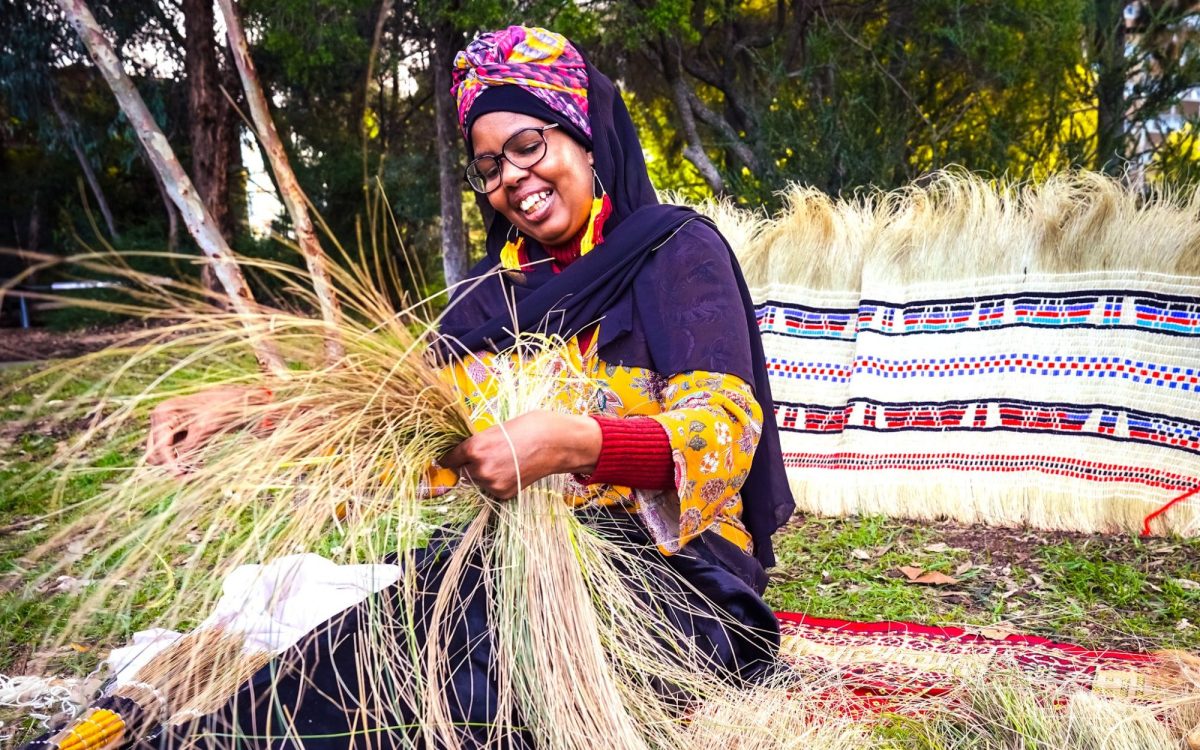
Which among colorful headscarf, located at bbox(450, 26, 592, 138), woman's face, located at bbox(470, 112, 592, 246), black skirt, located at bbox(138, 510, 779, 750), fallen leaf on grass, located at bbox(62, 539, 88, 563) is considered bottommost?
black skirt, located at bbox(138, 510, 779, 750)

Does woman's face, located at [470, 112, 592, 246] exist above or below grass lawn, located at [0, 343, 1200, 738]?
above

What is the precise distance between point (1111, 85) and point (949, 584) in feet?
16.1

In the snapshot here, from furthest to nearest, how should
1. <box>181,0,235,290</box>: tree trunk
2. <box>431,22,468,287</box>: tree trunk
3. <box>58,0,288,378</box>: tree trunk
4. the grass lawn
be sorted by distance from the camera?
<box>181,0,235,290</box>: tree trunk → <box>431,22,468,287</box>: tree trunk → <box>58,0,288,378</box>: tree trunk → the grass lawn

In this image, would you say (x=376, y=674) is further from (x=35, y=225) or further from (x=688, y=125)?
(x=35, y=225)

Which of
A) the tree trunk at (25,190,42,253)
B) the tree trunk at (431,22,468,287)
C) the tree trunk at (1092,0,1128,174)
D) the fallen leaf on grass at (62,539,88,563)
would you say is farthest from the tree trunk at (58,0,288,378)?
the tree trunk at (25,190,42,253)

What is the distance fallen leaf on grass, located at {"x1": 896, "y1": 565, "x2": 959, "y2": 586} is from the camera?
307 cm

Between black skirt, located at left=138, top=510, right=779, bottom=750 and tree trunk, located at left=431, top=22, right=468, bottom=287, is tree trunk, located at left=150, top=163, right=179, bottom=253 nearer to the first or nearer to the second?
tree trunk, located at left=431, top=22, right=468, bottom=287

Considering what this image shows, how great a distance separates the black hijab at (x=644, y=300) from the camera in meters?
1.69

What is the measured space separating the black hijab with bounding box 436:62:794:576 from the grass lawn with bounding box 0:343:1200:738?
Result: 103cm

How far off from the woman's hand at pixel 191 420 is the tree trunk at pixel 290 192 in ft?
0.44

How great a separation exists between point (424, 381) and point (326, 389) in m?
0.14

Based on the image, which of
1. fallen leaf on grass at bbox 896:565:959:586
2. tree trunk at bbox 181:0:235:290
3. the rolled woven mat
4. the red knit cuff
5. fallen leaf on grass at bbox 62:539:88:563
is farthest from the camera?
tree trunk at bbox 181:0:235:290

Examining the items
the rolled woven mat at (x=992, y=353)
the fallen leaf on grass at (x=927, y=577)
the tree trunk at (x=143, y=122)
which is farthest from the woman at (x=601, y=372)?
the tree trunk at (x=143, y=122)

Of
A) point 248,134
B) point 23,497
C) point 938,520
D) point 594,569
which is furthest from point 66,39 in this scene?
point 594,569
